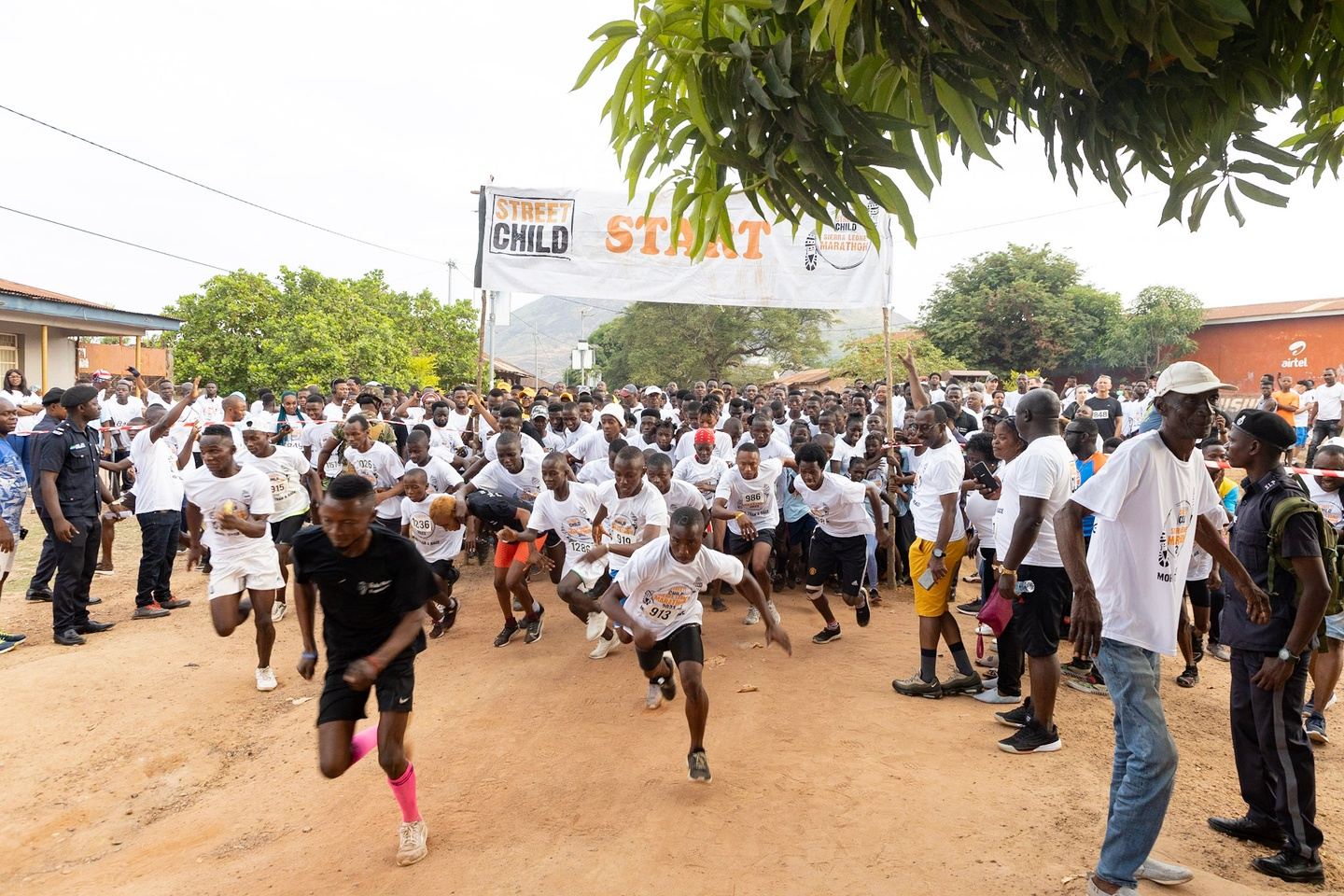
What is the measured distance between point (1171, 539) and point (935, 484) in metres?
2.82

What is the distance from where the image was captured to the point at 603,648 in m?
6.95

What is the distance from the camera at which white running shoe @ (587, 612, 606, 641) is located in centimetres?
719

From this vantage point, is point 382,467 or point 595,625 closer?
point 595,625

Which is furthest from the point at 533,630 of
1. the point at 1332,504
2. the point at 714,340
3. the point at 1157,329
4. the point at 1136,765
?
the point at 714,340

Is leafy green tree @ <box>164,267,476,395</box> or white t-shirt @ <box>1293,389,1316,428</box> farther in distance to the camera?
leafy green tree @ <box>164,267,476,395</box>

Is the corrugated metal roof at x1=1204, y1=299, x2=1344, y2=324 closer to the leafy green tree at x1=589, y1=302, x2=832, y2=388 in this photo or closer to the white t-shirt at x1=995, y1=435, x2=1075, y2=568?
the leafy green tree at x1=589, y1=302, x2=832, y2=388

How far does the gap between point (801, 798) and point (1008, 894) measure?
3.85ft

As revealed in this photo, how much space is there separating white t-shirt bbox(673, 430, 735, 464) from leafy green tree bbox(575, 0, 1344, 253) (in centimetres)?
709

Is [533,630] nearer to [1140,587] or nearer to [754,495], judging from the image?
[754,495]

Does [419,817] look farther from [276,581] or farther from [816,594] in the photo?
[816,594]

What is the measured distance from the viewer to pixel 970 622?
25.5ft

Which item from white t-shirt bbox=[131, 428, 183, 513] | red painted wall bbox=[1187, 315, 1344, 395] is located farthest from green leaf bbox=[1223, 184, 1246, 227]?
red painted wall bbox=[1187, 315, 1344, 395]

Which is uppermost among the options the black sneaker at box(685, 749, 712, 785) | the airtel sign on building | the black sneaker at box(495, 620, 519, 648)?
the airtel sign on building

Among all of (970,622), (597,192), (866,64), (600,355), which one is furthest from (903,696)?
(600,355)
